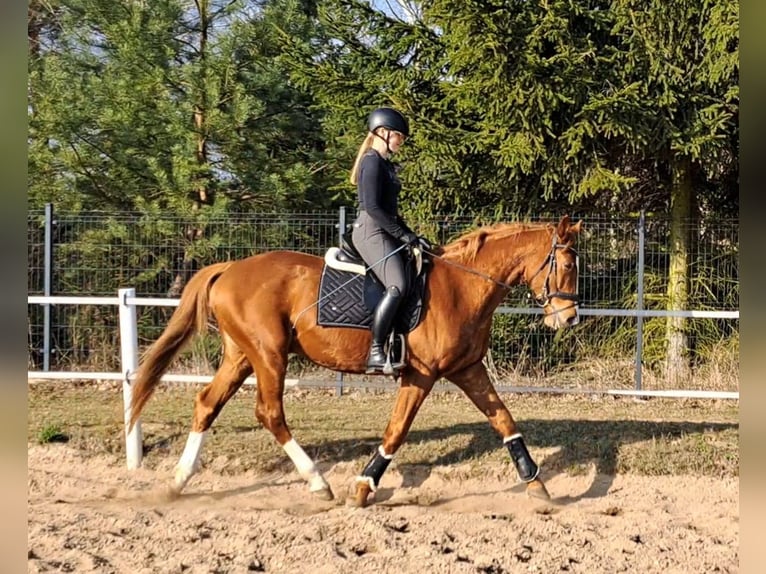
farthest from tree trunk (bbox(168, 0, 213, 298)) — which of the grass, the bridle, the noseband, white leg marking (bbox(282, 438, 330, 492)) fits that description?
the noseband

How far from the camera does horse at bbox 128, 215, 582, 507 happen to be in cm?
529

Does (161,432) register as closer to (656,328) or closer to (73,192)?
(73,192)

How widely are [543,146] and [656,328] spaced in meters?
3.37

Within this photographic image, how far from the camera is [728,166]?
405 inches

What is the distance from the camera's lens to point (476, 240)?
560 cm

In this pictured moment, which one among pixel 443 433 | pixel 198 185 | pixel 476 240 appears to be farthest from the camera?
pixel 198 185

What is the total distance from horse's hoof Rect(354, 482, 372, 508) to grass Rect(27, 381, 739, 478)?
1.10 metres

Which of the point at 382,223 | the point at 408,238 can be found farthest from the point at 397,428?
the point at 382,223

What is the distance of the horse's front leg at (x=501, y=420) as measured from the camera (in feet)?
17.9

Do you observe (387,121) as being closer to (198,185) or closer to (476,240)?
(476,240)

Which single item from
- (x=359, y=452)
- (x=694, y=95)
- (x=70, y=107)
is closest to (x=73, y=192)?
(x=70, y=107)

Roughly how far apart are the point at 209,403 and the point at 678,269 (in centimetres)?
743

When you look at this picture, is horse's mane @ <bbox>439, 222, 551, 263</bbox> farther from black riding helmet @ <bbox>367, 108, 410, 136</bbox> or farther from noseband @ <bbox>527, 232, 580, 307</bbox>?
black riding helmet @ <bbox>367, 108, 410, 136</bbox>
